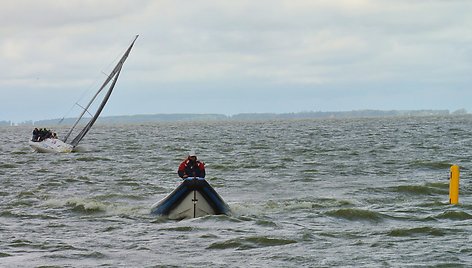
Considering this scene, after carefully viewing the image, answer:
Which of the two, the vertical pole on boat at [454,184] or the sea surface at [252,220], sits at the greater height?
the vertical pole on boat at [454,184]

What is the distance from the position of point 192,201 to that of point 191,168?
98 centimetres

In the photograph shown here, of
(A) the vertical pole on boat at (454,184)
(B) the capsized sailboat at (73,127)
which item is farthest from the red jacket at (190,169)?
(B) the capsized sailboat at (73,127)

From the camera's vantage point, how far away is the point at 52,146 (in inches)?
2360

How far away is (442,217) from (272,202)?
20.0 feet

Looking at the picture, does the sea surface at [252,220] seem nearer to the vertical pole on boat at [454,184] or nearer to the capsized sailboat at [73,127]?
the vertical pole on boat at [454,184]

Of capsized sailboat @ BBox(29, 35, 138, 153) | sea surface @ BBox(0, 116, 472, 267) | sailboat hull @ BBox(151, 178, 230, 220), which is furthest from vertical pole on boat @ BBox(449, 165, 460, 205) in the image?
capsized sailboat @ BBox(29, 35, 138, 153)

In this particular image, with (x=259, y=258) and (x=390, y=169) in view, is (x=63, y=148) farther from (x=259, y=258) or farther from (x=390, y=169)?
(x=259, y=258)

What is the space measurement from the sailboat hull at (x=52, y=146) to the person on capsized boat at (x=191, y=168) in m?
38.4

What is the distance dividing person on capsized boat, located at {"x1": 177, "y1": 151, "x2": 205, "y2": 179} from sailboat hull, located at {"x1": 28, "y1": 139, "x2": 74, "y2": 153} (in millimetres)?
38412

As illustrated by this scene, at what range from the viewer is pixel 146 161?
49188mm

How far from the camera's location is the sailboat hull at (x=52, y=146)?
59.3m

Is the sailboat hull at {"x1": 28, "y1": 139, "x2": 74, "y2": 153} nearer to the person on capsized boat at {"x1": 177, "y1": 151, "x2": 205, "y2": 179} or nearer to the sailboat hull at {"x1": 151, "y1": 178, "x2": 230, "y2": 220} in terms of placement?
the person on capsized boat at {"x1": 177, "y1": 151, "x2": 205, "y2": 179}

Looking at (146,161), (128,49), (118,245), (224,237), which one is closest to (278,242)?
(224,237)

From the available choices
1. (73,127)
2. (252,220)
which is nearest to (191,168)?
(252,220)
